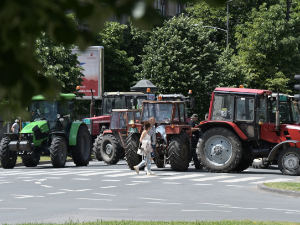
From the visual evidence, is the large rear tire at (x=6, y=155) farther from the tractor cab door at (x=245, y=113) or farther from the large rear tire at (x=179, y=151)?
the tractor cab door at (x=245, y=113)

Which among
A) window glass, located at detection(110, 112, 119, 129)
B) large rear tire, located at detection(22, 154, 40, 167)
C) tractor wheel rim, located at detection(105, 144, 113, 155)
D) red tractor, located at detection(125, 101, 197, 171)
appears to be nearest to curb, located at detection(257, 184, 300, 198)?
red tractor, located at detection(125, 101, 197, 171)

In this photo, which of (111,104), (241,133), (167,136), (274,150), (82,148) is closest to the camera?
(274,150)

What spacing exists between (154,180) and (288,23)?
35.5 meters

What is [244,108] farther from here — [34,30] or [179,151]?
[34,30]

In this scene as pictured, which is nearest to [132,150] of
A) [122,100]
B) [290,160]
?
[290,160]

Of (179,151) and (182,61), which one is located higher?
(182,61)

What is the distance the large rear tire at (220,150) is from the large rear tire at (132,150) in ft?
6.33

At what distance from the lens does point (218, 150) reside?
2189cm

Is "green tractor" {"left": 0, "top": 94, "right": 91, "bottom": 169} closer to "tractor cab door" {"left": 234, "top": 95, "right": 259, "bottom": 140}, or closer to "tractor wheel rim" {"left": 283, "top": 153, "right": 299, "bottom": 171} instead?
"tractor cab door" {"left": 234, "top": 95, "right": 259, "bottom": 140}

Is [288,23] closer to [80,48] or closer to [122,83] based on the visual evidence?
[122,83]

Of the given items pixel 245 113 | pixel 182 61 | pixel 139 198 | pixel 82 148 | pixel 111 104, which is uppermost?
pixel 182 61

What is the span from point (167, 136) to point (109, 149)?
19.6 ft

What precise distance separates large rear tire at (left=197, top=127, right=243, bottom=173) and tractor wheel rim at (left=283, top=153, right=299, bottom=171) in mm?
1348

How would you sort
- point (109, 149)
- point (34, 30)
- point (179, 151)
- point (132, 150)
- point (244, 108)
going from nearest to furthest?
point (34, 30), point (179, 151), point (244, 108), point (132, 150), point (109, 149)
